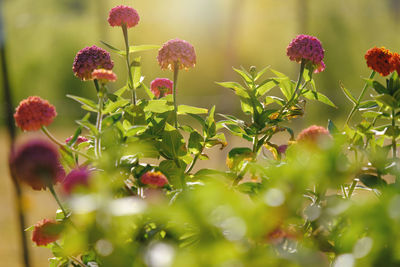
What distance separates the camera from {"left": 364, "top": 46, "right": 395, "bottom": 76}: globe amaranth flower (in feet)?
1.64

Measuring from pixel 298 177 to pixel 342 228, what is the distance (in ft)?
0.36

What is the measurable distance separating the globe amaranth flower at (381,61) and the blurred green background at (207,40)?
25.2 ft

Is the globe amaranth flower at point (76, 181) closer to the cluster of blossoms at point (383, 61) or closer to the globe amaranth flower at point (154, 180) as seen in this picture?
the globe amaranth flower at point (154, 180)

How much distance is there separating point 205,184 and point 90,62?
7.3 inches

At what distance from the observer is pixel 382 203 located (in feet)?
0.80

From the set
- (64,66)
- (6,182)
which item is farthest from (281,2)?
(6,182)

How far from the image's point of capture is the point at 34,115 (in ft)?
1.36

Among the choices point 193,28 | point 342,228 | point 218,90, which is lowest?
point 218,90

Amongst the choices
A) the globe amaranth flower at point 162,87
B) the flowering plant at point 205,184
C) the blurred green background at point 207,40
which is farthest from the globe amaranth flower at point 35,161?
the blurred green background at point 207,40

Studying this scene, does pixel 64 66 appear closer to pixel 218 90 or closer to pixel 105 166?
pixel 218 90

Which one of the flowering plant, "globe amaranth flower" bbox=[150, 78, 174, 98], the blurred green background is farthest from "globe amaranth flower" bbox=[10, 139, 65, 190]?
the blurred green background

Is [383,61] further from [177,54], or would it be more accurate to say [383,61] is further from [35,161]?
[35,161]

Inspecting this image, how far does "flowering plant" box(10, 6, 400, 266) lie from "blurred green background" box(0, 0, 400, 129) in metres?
7.67

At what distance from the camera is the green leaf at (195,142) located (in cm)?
51
